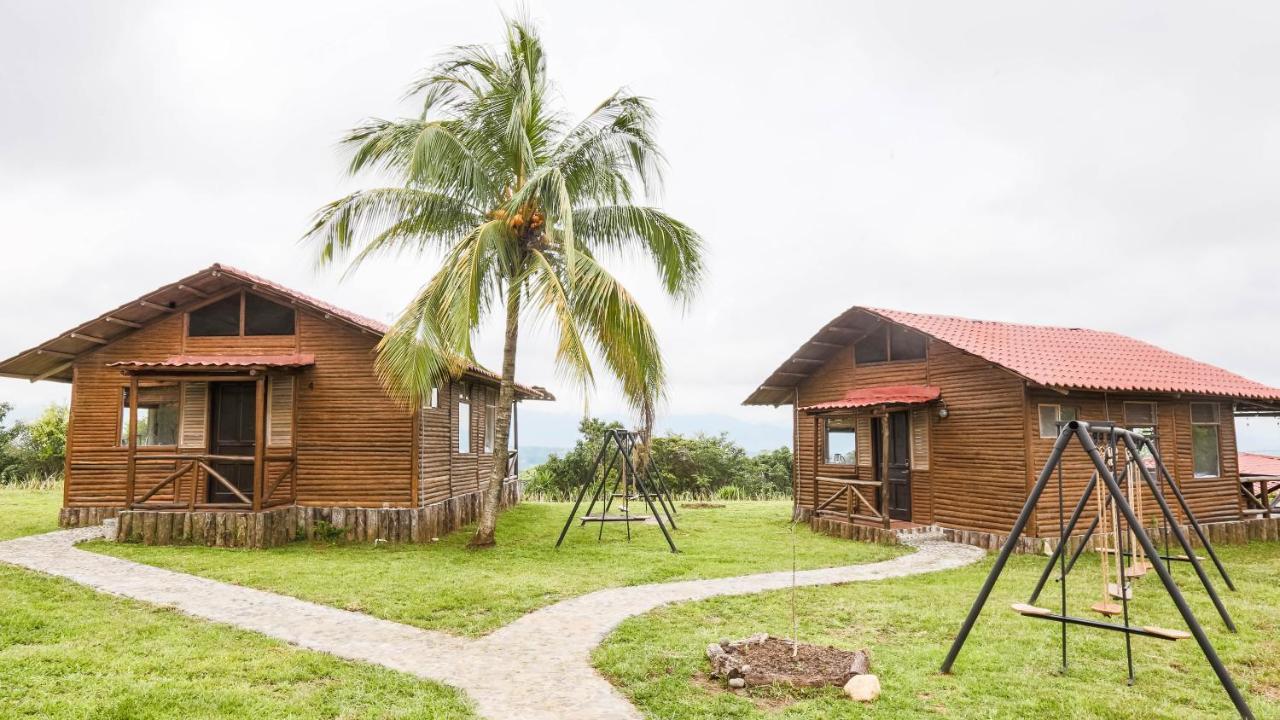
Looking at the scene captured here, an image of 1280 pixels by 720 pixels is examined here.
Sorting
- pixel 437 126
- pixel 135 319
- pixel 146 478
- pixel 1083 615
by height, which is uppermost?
pixel 437 126

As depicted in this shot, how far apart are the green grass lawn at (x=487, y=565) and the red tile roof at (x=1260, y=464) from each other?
12331 mm

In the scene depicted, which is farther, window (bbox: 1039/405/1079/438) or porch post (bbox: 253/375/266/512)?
window (bbox: 1039/405/1079/438)

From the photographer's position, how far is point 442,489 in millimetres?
14750

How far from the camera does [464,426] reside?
16.8 meters

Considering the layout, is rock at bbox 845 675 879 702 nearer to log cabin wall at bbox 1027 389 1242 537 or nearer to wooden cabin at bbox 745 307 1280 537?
wooden cabin at bbox 745 307 1280 537

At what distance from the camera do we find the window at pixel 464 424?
16.3 m

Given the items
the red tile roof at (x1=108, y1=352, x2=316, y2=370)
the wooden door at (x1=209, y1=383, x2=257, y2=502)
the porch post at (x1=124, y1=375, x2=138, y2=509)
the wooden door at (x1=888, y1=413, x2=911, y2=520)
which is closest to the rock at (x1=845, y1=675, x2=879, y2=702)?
the wooden door at (x1=888, y1=413, x2=911, y2=520)

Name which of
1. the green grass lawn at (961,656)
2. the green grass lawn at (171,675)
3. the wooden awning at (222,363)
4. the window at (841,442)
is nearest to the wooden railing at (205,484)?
the wooden awning at (222,363)

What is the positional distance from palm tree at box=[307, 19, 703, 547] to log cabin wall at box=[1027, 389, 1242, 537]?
20.6 feet

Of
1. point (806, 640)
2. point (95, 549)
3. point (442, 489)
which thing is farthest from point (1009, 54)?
point (95, 549)

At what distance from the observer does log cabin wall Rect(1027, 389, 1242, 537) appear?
1252 cm

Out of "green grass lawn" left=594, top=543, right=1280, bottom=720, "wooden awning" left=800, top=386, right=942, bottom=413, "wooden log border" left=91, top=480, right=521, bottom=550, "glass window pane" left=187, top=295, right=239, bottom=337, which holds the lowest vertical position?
"green grass lawn" left=594, top=543, right=1280, bottom=720

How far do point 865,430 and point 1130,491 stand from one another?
9.25 metres

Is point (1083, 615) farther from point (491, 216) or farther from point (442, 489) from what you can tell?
point (442, 489)
